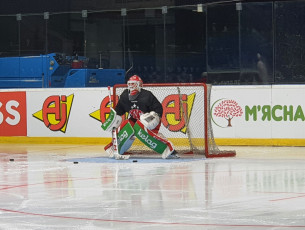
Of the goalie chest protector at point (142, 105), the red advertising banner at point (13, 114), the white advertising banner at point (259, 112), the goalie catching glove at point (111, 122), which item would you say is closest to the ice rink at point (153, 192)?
the goalie catching glove at point (111, 122)

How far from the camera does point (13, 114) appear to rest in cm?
1752

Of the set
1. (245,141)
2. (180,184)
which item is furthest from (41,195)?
(245,141)

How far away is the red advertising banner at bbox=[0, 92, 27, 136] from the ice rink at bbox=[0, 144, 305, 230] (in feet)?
11.2

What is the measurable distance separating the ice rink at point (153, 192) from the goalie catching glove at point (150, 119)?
53cm

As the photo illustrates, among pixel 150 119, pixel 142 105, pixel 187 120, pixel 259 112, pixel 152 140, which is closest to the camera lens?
pixel 150 119

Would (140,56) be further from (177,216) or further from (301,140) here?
(177,216)

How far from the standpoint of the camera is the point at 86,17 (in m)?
18.3

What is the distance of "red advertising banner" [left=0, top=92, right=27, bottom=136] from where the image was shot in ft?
57.3

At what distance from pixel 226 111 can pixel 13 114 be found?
4.48m

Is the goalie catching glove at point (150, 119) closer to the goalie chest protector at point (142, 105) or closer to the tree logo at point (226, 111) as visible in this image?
the goalie chest protector at point (142, 105)

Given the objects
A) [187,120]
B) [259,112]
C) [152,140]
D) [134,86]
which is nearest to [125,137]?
[152,140]

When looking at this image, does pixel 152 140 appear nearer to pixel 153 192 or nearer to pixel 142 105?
pixel 142 105

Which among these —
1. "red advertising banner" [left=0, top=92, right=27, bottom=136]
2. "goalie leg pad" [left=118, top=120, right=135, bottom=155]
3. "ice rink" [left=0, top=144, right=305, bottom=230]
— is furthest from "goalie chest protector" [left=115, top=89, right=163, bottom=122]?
"red advertising banner" [left=0, top=92, right=27, bottom=136]

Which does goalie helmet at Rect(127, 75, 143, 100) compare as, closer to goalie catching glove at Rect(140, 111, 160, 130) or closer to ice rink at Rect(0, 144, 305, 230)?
goalie catching glove at Rect(140, 111, 160, 130)
